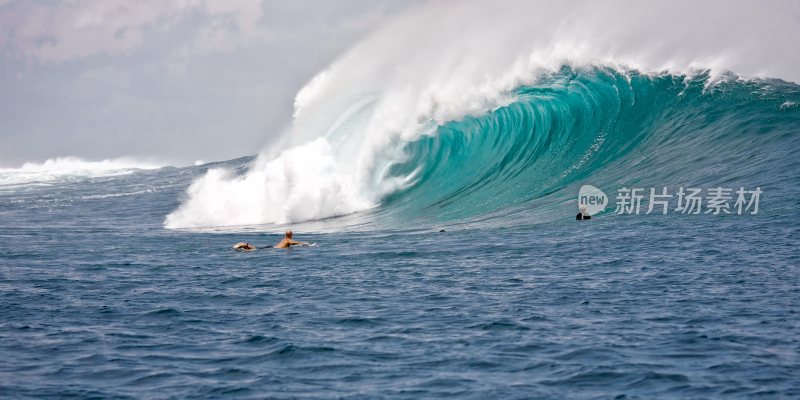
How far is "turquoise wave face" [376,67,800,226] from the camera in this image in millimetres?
22391

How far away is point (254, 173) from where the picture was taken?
28.9 metres

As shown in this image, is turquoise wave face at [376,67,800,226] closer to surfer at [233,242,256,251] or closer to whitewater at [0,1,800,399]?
whitewater at [0,1,800,399]

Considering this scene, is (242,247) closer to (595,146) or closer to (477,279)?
(477,279)

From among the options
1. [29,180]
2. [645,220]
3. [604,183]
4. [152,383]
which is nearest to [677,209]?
[645,220]

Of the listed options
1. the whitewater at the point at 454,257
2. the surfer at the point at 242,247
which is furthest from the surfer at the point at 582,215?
the surfer at the point at 242,247

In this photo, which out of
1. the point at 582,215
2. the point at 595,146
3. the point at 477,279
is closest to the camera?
the point at 477,279

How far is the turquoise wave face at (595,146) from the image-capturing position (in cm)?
2239

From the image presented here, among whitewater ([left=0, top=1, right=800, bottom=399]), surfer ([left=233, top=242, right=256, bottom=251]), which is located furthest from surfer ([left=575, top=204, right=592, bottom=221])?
A: surfer ([left=233, top=242, right=256, bottom=251])

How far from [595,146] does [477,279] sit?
14.4 meters

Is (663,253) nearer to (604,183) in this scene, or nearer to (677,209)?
(677,209)

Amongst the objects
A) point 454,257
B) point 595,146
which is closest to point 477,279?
point 454,257

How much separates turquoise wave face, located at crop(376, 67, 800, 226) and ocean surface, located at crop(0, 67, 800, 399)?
0.09 m

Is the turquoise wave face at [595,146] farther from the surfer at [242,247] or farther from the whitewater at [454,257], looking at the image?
the surfer at [242,247]

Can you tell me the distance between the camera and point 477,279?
43.9 feet
